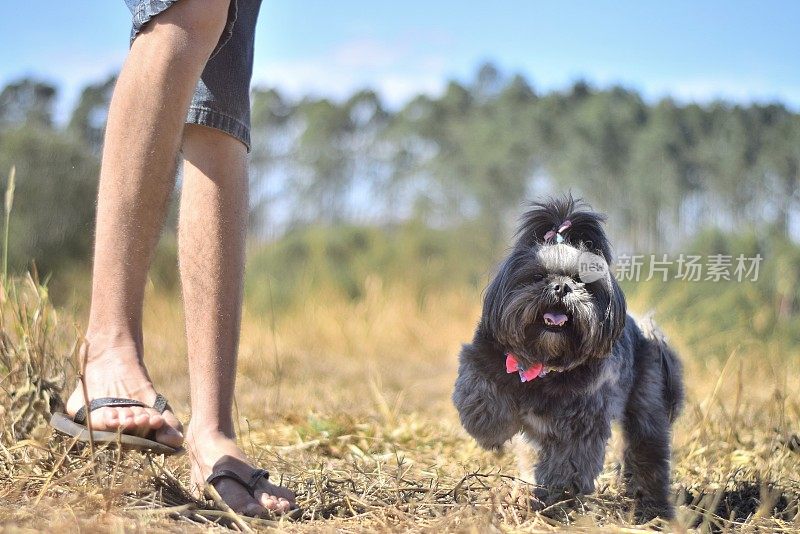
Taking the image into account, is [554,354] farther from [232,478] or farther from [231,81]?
[231,81]

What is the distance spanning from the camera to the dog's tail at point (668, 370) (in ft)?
12.3

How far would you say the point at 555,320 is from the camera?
301cm

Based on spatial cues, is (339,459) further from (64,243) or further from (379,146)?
(379,146)

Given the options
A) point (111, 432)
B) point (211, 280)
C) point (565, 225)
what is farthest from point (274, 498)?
point (565, 225)

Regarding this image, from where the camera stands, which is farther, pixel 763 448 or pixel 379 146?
pixel 379 146

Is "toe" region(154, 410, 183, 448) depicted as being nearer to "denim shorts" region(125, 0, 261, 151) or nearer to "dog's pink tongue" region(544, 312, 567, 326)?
"denim shorts" region(125, 0, 261, 151)

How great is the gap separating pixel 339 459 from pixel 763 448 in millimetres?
2008

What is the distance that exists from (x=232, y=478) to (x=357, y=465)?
3.24 ft

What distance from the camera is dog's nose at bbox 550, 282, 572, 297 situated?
3.05 m

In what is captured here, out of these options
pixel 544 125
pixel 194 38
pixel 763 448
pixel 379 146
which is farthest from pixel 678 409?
pixel 379 146

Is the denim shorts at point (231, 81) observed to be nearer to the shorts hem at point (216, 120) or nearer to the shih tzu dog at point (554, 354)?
the shorts hem at point (216, 120)

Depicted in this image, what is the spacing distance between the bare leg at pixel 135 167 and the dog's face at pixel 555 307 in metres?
1.28

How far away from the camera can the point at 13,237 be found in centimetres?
966

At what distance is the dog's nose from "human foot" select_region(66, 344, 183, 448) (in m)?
1.41
